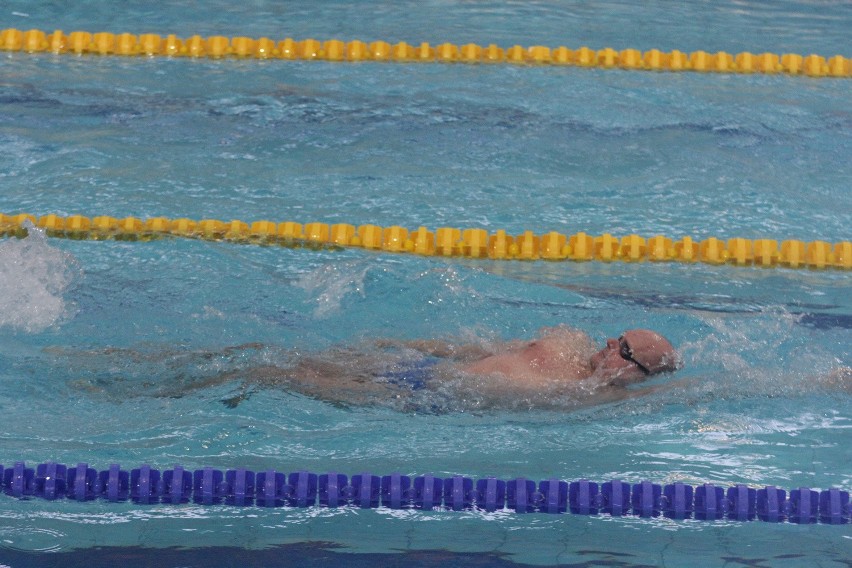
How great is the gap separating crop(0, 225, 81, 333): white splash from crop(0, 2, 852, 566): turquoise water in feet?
0.04

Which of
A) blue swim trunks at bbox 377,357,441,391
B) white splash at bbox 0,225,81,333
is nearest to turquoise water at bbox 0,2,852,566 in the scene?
white splash at bbox 0,225,81,333

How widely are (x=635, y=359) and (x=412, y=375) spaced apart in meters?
0.80

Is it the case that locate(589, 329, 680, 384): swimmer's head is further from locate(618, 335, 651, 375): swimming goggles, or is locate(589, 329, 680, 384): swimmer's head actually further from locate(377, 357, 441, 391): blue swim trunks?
locate(377, 357, 441, 391): blue swim trunks

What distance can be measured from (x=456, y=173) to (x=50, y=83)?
2.73 m

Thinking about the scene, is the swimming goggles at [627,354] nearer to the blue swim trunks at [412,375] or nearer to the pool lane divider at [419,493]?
the pool lane divider at [419,493]

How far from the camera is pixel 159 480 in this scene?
10.3 ft

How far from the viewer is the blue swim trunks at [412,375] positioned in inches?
146

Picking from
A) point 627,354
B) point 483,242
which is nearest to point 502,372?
point 627,354

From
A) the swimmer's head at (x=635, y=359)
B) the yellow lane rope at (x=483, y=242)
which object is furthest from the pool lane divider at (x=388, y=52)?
the swimmer's head at (x=635, y=359)

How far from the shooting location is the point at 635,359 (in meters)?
3.60

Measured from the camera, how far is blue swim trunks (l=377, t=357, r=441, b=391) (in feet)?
12.2

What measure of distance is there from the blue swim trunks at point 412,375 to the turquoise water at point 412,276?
113 mm

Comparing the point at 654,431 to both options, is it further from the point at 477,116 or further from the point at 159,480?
Answer: the point at 477,116

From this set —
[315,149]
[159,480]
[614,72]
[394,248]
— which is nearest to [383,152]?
[315,149]
